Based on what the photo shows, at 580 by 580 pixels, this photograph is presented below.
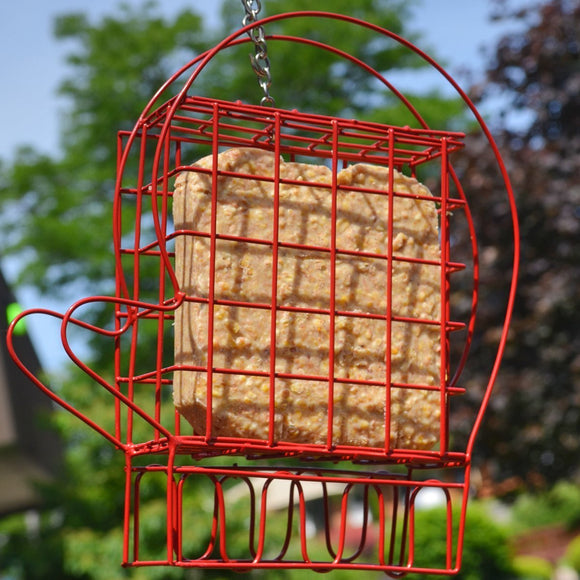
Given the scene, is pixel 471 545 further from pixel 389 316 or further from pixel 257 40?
pixel 257 40

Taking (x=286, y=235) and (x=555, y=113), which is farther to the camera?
(x=555, y=113)

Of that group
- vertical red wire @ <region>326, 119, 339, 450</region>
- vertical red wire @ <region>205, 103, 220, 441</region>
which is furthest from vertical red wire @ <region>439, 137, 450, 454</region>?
vertical red wire @ <region>205, 103, 220, 441</region>

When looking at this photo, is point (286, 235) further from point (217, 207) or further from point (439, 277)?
point (439, 277)

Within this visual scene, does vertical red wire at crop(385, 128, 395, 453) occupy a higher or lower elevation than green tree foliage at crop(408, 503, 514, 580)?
higher

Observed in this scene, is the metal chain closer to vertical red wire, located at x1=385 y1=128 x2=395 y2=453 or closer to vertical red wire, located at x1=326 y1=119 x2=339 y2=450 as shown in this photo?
vertical red wire, located at x1=326 y1=119 x2=339 y2=450

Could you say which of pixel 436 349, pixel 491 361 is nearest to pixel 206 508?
pixel 491 361

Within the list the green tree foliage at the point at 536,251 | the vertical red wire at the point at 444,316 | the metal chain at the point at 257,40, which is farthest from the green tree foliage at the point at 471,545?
the metal chain at the point at 257,40

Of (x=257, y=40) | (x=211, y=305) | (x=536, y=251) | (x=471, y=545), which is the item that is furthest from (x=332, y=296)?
(x=471, y=545)

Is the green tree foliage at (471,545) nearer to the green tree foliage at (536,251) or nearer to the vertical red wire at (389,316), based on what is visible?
the green tree foliage at (536,251)
